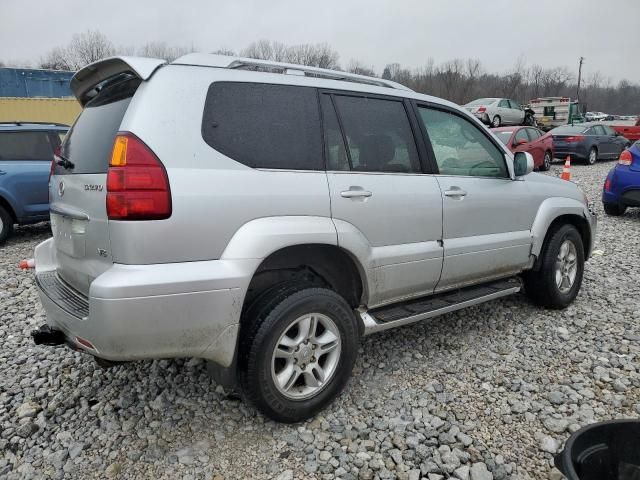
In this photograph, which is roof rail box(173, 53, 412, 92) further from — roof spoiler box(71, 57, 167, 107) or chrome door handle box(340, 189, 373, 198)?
chrome door handle box(340, 189, 373, 198)

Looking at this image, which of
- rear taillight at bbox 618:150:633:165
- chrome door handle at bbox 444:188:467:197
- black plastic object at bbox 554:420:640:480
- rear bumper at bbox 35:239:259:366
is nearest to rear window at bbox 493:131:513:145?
rear taillight at bbox 618:150:633:165

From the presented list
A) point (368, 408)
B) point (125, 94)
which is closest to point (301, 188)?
point (125, 94)

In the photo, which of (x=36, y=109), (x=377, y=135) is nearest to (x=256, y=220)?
(x=377, y=135)

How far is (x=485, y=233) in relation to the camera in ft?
12.0

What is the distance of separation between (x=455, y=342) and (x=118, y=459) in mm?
2512

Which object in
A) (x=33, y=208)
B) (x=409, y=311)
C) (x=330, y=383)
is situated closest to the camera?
(x=330, y=383)

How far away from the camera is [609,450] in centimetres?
212

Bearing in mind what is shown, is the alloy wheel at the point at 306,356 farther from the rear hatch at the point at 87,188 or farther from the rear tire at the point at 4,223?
the rear tire at the point at 4,223

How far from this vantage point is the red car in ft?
46.8

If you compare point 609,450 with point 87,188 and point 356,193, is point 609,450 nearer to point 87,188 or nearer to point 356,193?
point 356,193

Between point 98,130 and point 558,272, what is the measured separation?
3851 mm

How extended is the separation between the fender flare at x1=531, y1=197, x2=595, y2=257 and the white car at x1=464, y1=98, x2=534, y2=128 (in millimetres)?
19841

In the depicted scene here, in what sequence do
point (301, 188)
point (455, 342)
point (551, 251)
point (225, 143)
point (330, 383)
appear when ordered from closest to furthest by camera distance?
point (225, 143)
point (301, 188)
point (330, 383)
point (455, 342)
point (551, 251)

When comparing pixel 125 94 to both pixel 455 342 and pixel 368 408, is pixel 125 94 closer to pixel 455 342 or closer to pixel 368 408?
pixel 368 408
